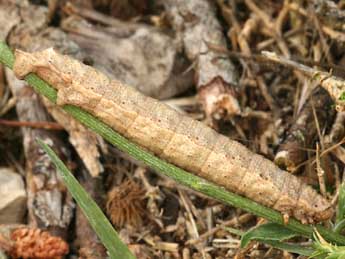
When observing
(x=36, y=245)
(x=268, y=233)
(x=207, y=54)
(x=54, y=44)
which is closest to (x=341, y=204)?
(x=268, y=233)

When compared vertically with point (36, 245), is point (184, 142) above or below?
above

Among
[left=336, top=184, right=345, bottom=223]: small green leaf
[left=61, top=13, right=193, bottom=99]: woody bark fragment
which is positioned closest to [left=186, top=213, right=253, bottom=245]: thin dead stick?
[left=336, top=184, right=345, bottom=223]: small green leaf

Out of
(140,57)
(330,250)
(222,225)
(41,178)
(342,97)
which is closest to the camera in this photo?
(330,250)

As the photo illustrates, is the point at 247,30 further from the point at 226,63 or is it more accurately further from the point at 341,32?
the point at 341,32

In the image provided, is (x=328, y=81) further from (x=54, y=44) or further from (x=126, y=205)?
(x=54, y=44)

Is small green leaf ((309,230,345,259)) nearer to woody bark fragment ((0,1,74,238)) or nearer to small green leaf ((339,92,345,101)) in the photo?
small green leaf ((339,92,345,101))

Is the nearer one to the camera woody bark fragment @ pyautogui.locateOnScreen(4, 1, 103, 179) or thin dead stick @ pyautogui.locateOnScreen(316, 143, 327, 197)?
thin dead stick @ pyautogui.locateOnScreen(316, 143, 327, 197)
